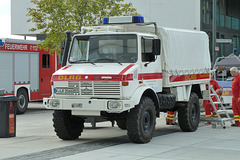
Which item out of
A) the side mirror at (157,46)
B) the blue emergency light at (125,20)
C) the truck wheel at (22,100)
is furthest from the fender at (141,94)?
the truck wheel at (22,100)

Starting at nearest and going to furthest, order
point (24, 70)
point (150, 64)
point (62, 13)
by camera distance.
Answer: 1. point (150, 64)
2. point (24, 70)
3. point (62, 13)

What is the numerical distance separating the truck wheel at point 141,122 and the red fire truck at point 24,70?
965 centimetres

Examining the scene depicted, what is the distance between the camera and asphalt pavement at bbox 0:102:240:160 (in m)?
9.86

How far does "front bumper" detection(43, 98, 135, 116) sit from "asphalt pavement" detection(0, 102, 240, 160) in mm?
770

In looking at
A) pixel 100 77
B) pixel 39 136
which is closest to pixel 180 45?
pixel 100 77

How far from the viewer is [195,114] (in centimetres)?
1452

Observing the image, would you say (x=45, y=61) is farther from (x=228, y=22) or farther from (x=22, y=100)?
(x=228, y=22)

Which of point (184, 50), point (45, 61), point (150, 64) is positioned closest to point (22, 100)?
point (45, 61)

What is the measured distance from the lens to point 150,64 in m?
12.3

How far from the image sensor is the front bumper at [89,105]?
11.0m

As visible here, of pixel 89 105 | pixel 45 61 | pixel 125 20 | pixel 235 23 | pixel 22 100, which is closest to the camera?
pixel 89 105

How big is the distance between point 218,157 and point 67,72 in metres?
4.03

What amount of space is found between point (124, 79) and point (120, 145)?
4.83 feet

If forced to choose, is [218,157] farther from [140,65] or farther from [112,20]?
[112,20]
